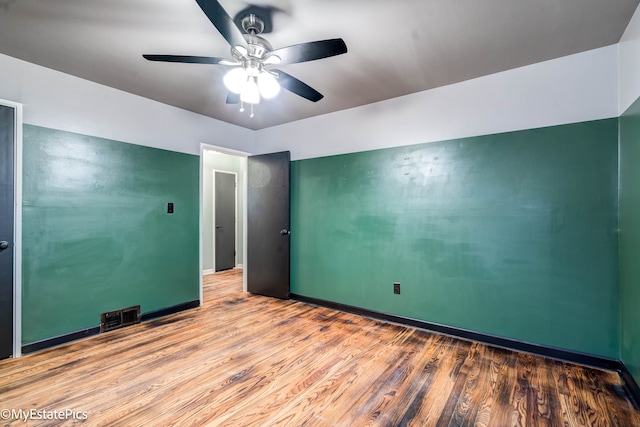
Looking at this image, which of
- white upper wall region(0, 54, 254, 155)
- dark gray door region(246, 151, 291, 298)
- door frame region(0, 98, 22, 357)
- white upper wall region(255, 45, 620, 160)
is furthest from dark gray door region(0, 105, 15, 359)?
white upper wall region(255, 45, 620, 160)

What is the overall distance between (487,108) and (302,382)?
9.55 ft

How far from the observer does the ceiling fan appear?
5.39 ft

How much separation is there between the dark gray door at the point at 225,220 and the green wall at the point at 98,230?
2.29 m

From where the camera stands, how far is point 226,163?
614cm

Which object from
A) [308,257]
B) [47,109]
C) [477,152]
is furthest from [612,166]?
[47,109]

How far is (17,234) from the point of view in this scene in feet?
7.96

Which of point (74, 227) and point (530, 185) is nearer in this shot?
point (530, 185)

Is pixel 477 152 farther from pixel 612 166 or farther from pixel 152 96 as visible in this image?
pixel 152 96

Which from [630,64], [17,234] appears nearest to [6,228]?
[17,234]

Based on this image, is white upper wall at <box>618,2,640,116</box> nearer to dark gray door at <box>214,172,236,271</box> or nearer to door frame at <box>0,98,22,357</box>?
door frame at <box>0,98,22,357</box>

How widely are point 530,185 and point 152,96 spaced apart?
13.0 ft

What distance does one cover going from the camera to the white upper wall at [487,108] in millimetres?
2305

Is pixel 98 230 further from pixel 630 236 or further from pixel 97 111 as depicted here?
pixel 630 236

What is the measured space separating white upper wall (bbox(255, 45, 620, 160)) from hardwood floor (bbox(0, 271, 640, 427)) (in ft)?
6.77
